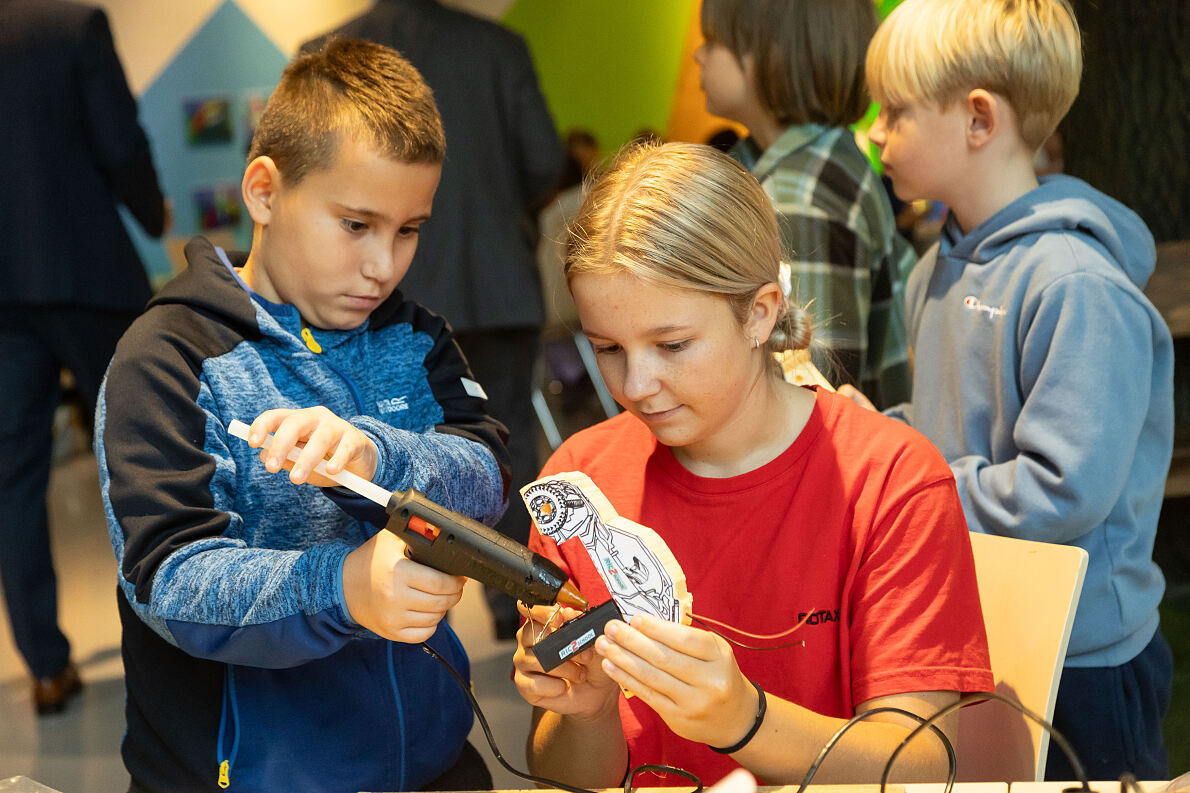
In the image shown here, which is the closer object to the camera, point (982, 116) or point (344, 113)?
point (344, 113)

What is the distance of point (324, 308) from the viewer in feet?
4.30

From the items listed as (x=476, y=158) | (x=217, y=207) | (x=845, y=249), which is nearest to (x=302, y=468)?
(x=845, y=249)

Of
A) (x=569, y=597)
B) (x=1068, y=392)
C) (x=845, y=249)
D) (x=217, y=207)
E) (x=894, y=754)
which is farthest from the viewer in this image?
(x=217, y=207)

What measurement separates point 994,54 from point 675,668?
3.69ft

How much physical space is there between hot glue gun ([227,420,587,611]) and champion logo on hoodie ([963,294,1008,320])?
93 centimetres

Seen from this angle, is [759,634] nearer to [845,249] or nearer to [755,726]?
[755,726]

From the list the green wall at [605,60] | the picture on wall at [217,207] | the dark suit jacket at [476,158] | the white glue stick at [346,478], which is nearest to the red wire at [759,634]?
the white glue stick at [346,478]

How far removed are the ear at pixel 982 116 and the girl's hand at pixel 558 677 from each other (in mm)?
1031

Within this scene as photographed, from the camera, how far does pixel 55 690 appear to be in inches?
116

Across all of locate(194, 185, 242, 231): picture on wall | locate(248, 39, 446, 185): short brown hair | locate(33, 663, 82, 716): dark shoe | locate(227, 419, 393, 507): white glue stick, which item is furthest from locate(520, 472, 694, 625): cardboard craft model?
locate(194, 185, 242, 231): picture on wall

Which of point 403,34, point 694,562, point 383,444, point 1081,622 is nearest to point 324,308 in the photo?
point 383,444

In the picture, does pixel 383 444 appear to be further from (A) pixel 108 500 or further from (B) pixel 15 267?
(B) pixel 15 267

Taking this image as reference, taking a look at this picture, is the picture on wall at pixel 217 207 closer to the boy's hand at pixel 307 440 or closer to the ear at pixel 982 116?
the ear at pixel 982 116

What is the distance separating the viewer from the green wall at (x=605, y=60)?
658 centimetres
